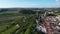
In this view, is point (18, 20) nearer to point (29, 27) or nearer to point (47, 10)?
point (29, 27)

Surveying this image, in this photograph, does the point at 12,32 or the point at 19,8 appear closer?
the point at 12,32

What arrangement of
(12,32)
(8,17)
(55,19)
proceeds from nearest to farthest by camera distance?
(12,32) < (8,17) < (55,19)

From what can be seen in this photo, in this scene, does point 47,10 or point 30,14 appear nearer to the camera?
point 30,14

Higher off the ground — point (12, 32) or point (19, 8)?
point (19, 8)

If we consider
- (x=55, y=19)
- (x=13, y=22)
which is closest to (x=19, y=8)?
(x=13, y=22)

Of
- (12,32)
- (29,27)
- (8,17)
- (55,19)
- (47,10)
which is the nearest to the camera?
(12,32)

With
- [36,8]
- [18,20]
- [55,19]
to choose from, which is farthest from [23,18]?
[55,19]

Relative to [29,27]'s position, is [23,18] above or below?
above

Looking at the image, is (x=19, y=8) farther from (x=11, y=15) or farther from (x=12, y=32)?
Result: (x=12, y=32)

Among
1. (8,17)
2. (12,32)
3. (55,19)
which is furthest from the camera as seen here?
(55,19)
